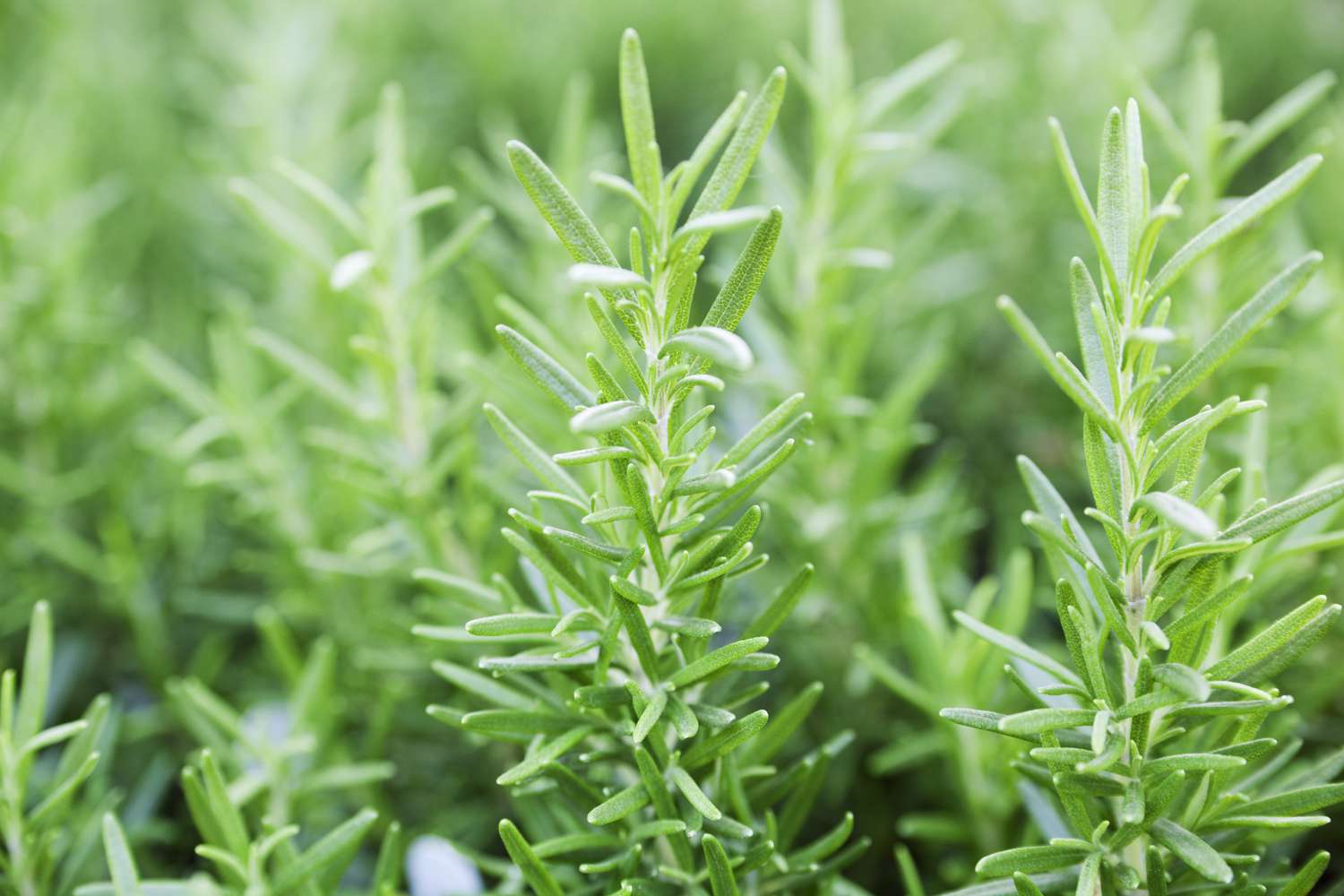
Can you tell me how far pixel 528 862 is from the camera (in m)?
0.37

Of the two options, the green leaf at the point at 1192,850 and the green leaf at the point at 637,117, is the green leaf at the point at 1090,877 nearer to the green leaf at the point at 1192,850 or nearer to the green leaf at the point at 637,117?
the green leaf at the point at 1192,850

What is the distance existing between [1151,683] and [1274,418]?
0.35 m

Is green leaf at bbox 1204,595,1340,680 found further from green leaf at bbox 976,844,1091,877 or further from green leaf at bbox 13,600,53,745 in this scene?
green leaf at bbox 13,600,53,745

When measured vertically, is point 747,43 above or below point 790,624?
Answer: above

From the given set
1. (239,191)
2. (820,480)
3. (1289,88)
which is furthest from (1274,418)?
(1289,88)

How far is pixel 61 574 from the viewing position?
714mm

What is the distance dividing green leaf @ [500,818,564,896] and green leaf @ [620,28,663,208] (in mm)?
210

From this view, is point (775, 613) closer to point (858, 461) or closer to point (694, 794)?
point (694, 794)

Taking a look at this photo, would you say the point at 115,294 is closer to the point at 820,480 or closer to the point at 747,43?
the point at 820,480

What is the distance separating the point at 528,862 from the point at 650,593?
100 millimetres

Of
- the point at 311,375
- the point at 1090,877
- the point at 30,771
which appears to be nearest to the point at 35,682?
the point at 30,771

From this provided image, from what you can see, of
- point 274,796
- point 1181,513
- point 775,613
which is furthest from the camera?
point 274,796

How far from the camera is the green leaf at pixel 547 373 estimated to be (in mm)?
355

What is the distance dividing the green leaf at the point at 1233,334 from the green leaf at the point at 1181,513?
4 cm
